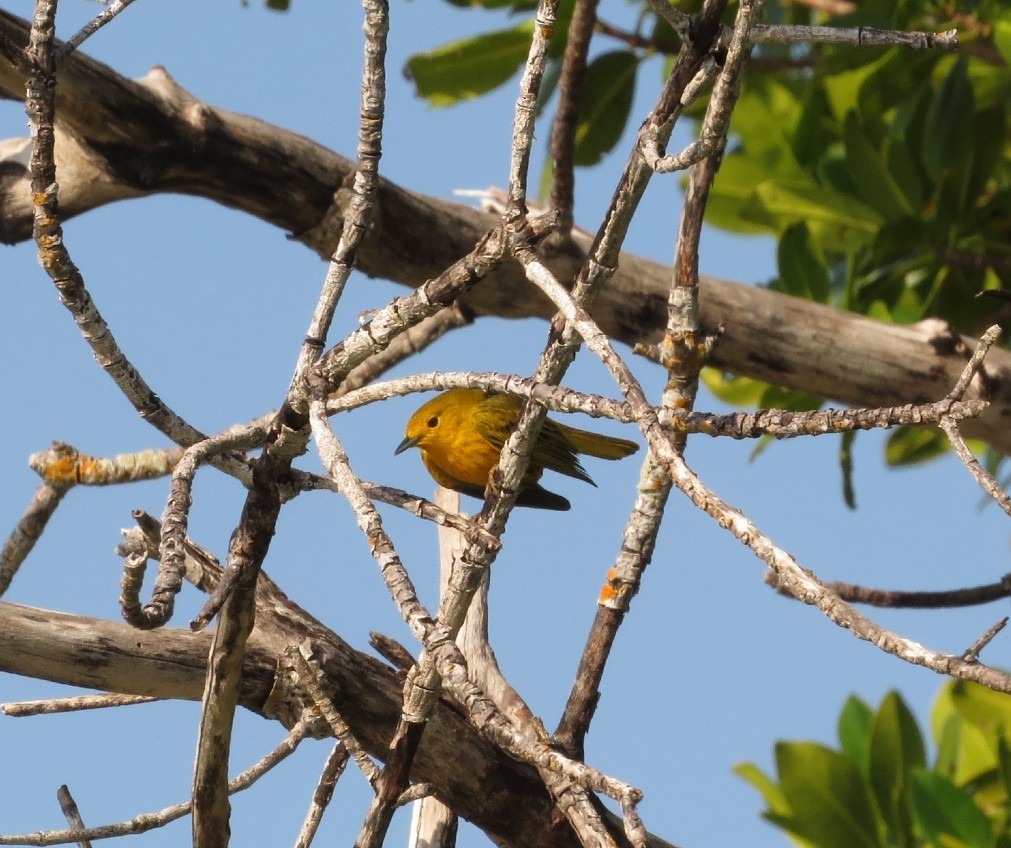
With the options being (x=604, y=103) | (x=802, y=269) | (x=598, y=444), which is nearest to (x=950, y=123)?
(x=802, y=269)

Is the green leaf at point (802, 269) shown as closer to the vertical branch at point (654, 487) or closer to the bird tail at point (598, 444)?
the bird tail at point (598, 444)

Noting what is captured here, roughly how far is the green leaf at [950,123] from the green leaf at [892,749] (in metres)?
2.15

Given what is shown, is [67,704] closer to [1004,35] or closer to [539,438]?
[539,438]

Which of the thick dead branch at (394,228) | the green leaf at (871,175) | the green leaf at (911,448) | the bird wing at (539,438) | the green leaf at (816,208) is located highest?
the green leaf at (816,208)

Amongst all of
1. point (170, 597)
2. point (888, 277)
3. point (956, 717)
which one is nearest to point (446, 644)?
point (170, 597)

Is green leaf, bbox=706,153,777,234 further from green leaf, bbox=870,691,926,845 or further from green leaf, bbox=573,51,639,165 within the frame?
green leaf, bbox=870,691,926,845

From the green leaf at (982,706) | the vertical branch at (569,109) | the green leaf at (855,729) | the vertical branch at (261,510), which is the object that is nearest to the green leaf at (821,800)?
the green leaf at (855,729)

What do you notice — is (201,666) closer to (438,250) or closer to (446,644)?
Answer: (446,644)

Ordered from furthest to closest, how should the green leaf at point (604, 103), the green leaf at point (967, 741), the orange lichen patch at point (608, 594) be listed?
the green leaf at point (604, 103), the green leaf at point (967, 741), the orange lichen patch at point (608, 594)

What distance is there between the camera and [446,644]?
1.66 m

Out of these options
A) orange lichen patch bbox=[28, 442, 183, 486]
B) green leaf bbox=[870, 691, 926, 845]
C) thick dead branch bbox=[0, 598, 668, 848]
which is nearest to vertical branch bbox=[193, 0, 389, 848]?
thick dead branch bbox=[0, 598, 668, 848]

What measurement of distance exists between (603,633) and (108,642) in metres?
1.25

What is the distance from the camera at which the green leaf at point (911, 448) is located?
6145mm

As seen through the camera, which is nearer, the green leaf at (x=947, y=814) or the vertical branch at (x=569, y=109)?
the green leaf at (x=947, y=814)
